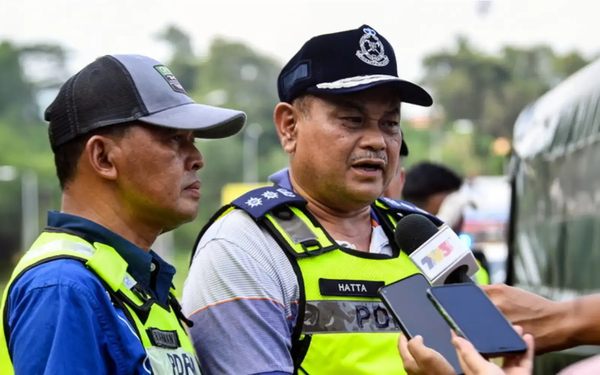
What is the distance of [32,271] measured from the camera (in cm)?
215

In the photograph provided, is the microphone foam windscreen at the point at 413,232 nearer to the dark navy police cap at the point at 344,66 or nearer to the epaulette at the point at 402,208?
the epaulette at the point at 402,208

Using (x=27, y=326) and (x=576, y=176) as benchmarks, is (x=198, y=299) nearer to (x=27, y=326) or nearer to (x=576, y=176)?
(x=27, y=326)

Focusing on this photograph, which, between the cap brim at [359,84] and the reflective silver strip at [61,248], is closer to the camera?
the reflective silver strip at [61,248]

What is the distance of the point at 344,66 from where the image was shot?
2908 mm

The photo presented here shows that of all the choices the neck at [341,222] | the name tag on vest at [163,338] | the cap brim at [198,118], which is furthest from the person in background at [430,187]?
the name tag on vest at [163,338]

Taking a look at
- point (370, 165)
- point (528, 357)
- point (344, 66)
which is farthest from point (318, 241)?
point (528, 357)

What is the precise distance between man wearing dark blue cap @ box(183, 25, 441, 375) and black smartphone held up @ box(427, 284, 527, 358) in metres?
0.74

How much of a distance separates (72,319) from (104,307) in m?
0.11

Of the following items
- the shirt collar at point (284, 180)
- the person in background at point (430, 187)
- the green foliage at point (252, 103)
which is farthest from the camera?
the green foliage at point (252, 103)

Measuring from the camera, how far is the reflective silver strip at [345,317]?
103 inches

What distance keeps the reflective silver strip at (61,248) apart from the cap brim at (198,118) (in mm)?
416

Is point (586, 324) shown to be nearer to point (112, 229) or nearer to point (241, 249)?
point (241, 249)

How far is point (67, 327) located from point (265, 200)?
0.94m

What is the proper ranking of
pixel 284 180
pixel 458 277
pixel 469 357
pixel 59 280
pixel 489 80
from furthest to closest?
1. pixel 489 80
2. pixel 284 180
3. pixel 458 277
4. pixel 59 280
5. pixel 469 357
